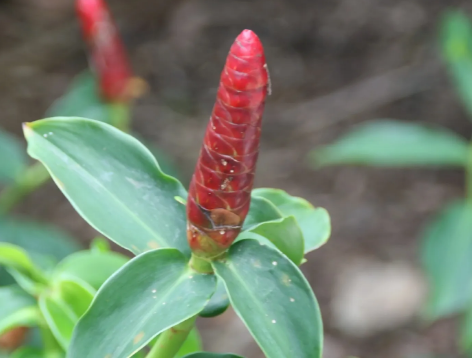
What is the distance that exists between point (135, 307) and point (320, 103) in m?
2.01

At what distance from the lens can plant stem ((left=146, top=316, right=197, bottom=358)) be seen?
1.62ft

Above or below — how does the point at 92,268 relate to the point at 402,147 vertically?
above

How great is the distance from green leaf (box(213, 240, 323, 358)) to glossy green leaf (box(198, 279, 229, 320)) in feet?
0.18

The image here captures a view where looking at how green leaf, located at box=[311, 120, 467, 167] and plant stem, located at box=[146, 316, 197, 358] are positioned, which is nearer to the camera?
plant stem, located at box=[146, 316, 197, 358]

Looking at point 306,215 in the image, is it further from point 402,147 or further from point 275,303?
point 402,147

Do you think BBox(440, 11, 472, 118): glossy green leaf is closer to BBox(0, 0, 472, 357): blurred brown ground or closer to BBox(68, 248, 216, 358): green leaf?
BBox(0, 0, 472, 357): blurred brown ground

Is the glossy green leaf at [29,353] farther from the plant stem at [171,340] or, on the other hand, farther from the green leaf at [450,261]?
the green leaf at [450,261]

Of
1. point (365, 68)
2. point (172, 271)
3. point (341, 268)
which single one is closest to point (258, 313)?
point (172, 271)

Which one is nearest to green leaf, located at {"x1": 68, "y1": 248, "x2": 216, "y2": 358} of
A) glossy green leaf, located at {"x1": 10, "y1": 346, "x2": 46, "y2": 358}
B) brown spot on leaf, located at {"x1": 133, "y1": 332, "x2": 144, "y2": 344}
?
brown spot on leaf, located at {"x1": 133, "y1": 332, "x2": 144, "y2": 344}

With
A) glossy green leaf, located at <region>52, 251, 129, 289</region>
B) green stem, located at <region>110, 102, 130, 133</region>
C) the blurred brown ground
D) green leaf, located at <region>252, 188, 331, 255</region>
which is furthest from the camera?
the blurred brown ground

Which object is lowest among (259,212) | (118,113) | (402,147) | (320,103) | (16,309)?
(320,103)

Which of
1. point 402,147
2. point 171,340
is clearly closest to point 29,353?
point 171,340

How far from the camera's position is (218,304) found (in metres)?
A: 0.52

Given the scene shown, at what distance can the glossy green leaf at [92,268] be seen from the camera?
66 cm
